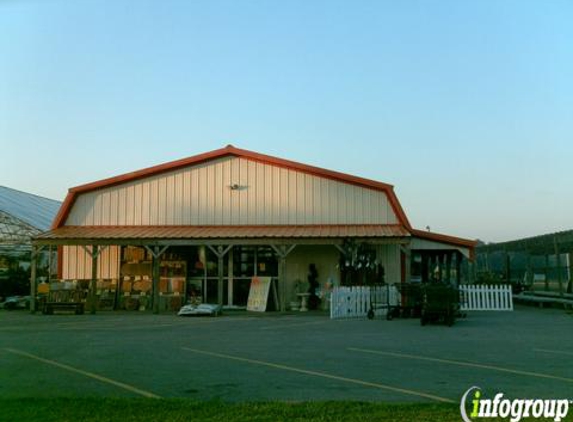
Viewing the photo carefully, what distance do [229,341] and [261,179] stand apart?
41.9 ft

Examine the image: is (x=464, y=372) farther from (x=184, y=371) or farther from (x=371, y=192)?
(x=371, y=192)

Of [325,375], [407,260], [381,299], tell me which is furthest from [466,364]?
[407,260]

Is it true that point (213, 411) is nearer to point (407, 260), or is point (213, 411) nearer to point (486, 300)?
point (407, 260)

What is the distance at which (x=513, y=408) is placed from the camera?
6562 millimetres

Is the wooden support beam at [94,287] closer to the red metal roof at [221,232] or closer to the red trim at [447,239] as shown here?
the red metal roof at [221,232]

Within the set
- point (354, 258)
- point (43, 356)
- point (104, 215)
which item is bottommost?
point (43, 356)

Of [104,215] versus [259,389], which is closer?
[259,389]

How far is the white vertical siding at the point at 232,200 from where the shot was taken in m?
25.2

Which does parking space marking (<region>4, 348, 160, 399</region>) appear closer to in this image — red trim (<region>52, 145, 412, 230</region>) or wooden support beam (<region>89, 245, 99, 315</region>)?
wooden support beam (<region>89, 245, 99, 315</region>)

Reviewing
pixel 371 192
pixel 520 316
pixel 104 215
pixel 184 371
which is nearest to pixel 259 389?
pixel 184 371

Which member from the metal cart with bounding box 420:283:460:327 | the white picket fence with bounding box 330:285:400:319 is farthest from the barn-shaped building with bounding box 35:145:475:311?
the metal cart with bounding box 420:283:460:327

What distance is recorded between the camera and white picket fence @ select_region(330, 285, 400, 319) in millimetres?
20297

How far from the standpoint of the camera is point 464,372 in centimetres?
898

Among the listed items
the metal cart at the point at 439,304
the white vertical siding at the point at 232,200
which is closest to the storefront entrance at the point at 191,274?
the white vertical siding at the point at 232,200
